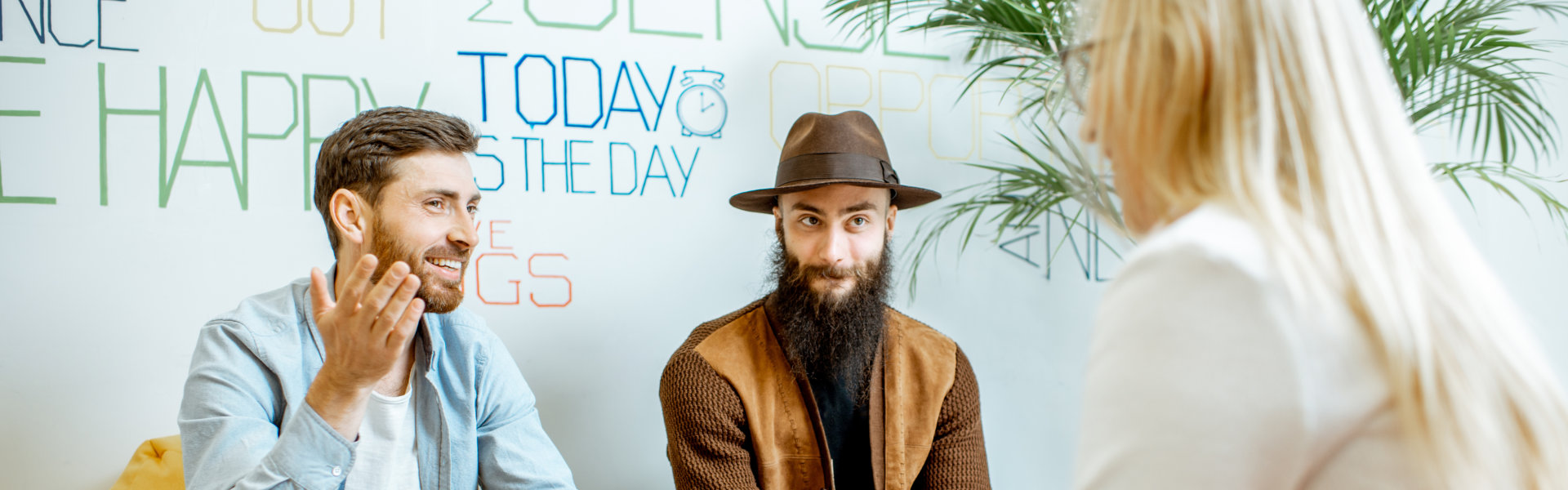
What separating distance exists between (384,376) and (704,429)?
711 mm

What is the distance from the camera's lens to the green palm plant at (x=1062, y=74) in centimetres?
249

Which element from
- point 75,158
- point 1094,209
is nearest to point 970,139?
point 1094,209

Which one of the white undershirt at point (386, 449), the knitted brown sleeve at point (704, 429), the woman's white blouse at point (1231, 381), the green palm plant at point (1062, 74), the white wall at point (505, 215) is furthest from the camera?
the green palm plant at point (1062, 74)

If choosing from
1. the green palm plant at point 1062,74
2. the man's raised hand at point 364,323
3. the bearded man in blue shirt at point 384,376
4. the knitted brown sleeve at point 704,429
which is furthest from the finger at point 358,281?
the green palm plant at point 1062,74

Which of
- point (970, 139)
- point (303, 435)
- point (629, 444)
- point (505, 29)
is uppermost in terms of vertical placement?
point (505, 29)

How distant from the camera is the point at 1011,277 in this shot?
302 centimetres

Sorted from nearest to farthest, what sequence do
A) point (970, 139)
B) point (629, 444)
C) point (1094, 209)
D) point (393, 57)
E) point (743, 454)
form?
point (1094, 209)
point (743, 454)
point (393, 57)
point (629, 444)
point (970, 139)

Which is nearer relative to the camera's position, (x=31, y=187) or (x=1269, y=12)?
(x=1269, y=12)

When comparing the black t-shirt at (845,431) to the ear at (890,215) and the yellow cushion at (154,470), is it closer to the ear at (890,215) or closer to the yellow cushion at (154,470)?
the ear at (890,215)

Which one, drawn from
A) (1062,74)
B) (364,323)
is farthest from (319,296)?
(1062,74)

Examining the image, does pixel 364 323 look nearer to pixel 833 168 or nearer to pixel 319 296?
pixel 319 296

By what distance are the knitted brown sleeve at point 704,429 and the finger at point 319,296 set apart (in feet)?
2.80

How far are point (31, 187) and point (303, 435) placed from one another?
1.21 meters

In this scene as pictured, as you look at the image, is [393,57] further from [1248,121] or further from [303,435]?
[1248,121]
